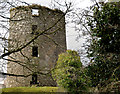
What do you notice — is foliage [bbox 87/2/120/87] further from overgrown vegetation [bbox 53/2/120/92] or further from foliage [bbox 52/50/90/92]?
foliage [bbox 52/50/90/92]

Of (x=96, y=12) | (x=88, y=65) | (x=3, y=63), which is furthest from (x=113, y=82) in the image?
(x=3, y=63)

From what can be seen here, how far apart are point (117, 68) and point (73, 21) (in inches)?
101

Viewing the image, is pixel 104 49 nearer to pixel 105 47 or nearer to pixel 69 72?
pixel 105 47

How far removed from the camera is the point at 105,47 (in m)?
5.48

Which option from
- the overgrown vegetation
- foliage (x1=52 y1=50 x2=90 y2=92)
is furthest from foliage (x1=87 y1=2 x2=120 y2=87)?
foliage (x1=52 y1=50 x2=90 y2=92)

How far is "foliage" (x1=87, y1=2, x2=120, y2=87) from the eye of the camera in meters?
5.26

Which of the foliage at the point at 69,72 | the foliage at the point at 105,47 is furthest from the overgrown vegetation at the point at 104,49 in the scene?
the foliage at the point at 69,72

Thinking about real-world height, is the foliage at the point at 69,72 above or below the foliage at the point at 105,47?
below

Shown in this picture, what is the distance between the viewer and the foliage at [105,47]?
5.26 meters

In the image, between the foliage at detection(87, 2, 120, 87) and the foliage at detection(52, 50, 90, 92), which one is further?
the foliage at detection(52, 50, 90, 92)

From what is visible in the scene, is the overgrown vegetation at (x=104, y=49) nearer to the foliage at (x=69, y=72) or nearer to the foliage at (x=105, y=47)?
the foliage at (x=105, y=47)

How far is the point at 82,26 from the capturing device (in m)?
6.69

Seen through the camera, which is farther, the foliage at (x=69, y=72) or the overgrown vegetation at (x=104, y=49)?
the foliage at (x=69, y=72)

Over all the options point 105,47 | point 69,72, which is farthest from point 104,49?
point 69,72
